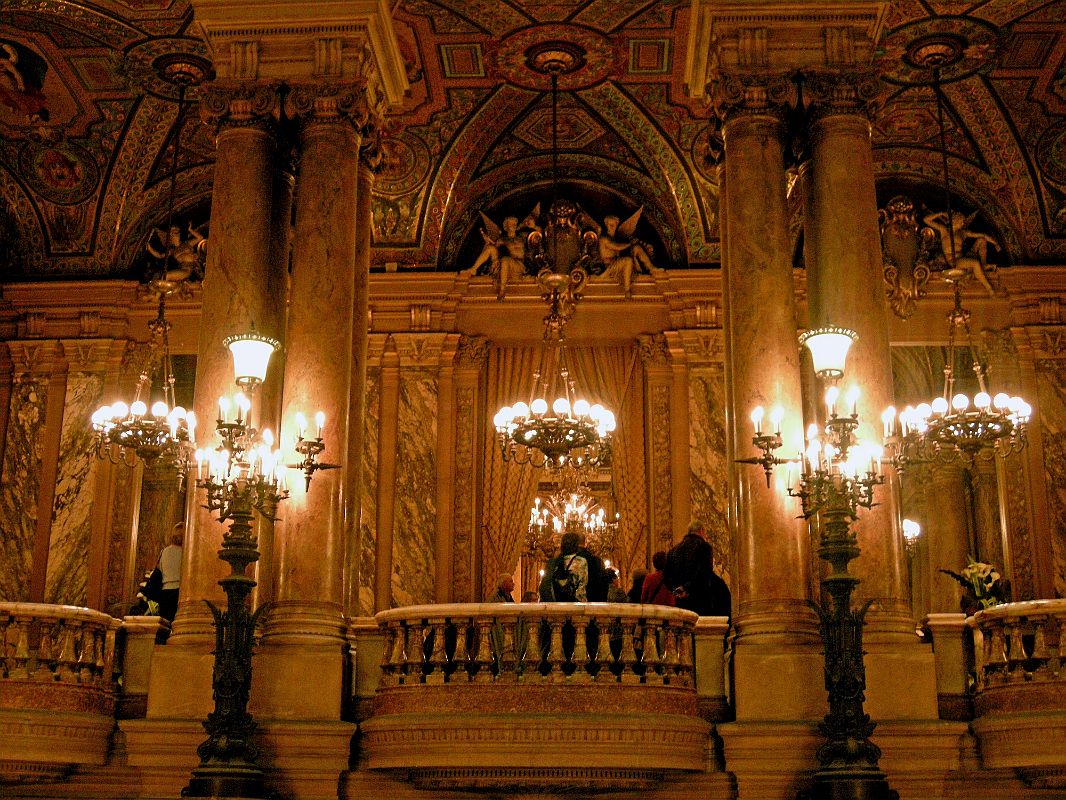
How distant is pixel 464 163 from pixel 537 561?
547 cm

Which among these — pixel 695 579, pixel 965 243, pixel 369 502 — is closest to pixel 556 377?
pixel 369 502

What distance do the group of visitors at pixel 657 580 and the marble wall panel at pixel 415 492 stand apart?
5.06 metres

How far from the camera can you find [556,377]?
17.8 meters

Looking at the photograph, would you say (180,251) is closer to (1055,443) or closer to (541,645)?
(541,645)

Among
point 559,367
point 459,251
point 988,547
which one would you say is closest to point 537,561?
point 559,367

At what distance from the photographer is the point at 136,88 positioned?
16328mm

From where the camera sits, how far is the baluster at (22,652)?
1065 centimetres

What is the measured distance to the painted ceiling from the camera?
14969mm

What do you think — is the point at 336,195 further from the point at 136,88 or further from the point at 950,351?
the point at 950,351

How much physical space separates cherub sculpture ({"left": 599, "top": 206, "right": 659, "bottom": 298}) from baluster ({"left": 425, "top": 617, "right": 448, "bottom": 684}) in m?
8.20

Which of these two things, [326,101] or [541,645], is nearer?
[541,645]

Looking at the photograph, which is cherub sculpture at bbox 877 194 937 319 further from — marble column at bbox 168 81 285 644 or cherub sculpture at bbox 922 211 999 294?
marble column at bbox 168 81 285 644

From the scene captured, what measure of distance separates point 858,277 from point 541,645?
3.99 meters

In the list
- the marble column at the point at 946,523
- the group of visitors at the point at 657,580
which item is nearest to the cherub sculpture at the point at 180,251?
the group of visitors at the point at 657,580
